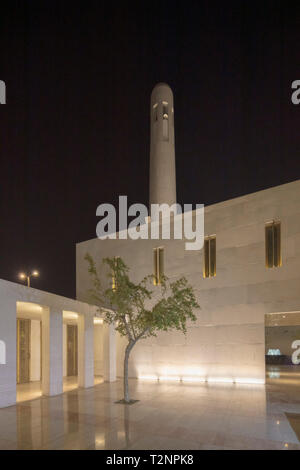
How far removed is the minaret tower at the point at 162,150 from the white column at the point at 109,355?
1202 cm

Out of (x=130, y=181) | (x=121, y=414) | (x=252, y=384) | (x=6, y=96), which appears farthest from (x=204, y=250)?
(x=130, y=181)

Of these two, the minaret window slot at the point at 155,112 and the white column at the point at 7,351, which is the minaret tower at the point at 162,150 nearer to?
the minaret window slot at the point at 155,112

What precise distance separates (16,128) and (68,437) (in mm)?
25194

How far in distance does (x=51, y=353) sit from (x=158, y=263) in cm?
851

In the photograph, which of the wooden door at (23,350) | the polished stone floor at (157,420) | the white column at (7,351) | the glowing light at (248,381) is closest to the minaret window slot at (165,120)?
the wooden door at (23,350)

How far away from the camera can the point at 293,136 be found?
1078 inches

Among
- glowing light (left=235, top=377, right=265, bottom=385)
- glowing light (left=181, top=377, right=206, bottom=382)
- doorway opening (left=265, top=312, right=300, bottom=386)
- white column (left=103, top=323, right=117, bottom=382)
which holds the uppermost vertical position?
white column (left=103, top=323, right=117, bottom=382)

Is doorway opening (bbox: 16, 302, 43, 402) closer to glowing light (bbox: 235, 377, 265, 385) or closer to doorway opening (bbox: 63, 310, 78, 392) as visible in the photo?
doorway opening (bbox: 63, 310, 78, 392)

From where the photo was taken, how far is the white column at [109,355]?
18.9 meters

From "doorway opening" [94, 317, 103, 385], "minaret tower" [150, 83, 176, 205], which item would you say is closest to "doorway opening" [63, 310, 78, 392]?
"doorway opening" [94, 317, 103, 385]

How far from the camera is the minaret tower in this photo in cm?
2925

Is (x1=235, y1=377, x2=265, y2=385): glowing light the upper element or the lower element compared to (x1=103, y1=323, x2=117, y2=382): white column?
lower

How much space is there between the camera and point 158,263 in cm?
2169

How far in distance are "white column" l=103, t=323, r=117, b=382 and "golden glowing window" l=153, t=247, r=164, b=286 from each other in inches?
141
